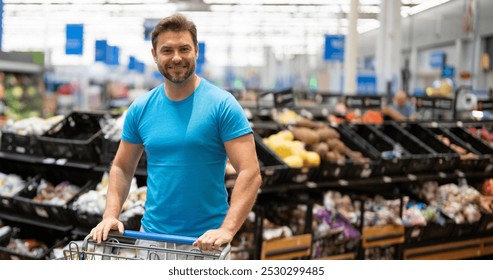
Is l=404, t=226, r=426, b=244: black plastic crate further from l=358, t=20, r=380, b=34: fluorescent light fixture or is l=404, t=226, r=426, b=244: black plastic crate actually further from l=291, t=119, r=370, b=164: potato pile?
l=358, t=20, r=380, b=34: fluorescent light fixture

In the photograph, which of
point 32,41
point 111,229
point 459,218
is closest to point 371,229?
point 459,218

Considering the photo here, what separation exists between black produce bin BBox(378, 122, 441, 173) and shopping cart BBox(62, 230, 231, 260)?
3.81 meters

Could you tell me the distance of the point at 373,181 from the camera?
5.33m

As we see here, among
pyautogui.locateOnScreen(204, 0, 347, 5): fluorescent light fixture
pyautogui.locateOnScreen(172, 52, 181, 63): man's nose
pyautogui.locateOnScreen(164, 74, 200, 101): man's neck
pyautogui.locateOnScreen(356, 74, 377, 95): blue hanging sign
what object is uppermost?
pyautogui.locateOnScreen(204, 0, 347, 5): fluorescent light fixture

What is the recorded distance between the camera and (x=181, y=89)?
7.52 ft

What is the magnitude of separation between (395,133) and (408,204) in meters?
0.89

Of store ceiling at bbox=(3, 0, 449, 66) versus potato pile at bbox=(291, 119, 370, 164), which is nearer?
potato pile at bbox=(291, 119, 370, 164)

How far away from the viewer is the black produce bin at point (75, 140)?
452 centimetres

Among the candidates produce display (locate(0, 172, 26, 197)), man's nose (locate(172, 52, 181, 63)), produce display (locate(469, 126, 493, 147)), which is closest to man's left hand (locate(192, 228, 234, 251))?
man's nose (locate(172, 52, 181, 63))

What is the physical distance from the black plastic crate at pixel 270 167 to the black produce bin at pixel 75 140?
1255 millimetres

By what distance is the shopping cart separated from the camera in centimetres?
202

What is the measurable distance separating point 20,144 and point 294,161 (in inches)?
89.7

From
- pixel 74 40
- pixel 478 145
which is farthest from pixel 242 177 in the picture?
pixel 74 40
